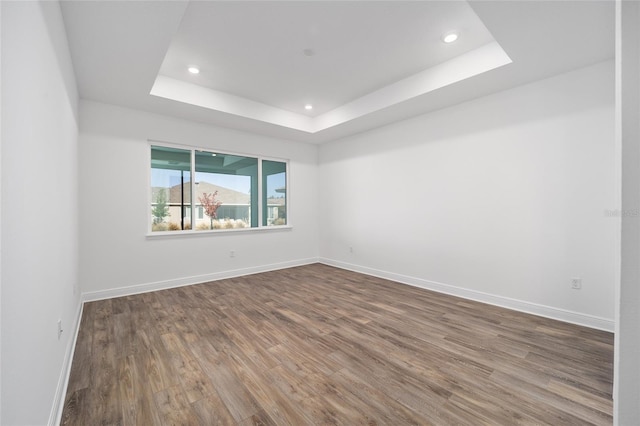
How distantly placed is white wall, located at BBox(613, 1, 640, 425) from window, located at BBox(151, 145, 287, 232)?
4611 millimetres

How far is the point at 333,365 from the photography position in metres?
2.08

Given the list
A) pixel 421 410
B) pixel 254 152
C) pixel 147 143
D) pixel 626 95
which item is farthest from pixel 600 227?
pixel 147 143

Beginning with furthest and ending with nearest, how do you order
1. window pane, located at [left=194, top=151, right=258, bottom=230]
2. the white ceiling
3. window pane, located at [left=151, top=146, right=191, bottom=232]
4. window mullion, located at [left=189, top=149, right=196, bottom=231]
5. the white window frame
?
window pane, located at [left=194, top=151, right=258, bottom=230], window mullion, located at [left=189, top=149, right=196, bottom=231], window pane, located at [left=151, top=146, right=191, bottom=232], the white window frame, the white ceiling

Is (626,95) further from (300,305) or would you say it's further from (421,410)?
(300,305)

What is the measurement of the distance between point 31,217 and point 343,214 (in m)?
4.57

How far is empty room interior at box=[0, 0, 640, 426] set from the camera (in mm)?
1334

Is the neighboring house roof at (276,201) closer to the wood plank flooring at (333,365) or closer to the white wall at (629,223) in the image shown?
the wood plank flooring at (333,365)

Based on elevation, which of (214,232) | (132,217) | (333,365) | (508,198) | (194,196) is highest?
(194,196)

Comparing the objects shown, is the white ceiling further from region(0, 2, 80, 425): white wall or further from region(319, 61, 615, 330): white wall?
region(0, 2, 80, 425): white wall

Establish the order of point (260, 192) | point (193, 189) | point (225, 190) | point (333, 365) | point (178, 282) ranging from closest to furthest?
point (333, 365) → point (178, 282) → point (193, 189) → point (225, 190) → point (260, 192)

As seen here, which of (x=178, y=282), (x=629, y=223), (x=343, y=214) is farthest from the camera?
(x=343, y=214)

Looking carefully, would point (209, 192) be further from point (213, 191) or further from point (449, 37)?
point (449, 37)

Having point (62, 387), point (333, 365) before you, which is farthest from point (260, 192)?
point (62, 387)

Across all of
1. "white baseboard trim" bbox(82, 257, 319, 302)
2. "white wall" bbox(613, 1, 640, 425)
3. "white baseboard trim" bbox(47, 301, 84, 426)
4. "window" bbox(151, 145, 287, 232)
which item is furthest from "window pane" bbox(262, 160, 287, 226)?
"white wall" bbox(613, 1, 640, 425)
